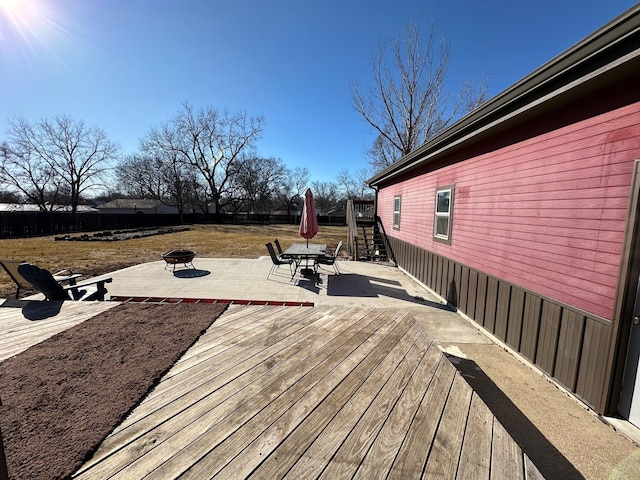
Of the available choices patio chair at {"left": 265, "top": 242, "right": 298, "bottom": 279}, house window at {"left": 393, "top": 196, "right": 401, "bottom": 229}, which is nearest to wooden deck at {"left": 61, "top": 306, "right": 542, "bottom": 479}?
patio chair at {"left": 265, "top": 242, "right": 298, "bottom": 279}

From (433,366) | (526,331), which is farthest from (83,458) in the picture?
(526,331)

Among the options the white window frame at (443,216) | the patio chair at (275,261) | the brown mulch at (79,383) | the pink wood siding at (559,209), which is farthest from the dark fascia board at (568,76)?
the patio chair at (275,261)

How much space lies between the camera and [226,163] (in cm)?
3997

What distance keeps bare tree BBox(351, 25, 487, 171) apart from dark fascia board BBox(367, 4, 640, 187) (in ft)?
39.9

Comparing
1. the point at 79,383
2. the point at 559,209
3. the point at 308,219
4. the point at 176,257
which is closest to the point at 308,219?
the point at 308,219

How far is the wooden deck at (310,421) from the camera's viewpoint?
1.35m

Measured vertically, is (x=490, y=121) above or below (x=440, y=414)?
above

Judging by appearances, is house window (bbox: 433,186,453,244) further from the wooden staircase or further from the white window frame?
the wooden staircase

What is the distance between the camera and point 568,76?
2.66 meters

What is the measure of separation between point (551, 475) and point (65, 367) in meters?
3.77

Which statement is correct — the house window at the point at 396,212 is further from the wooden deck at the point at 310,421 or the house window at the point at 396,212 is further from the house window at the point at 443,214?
the wooden deck at the point at 310,421

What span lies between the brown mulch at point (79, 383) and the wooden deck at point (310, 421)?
14 cm

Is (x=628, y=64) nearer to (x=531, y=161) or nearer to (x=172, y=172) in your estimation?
(x=531, y=161)

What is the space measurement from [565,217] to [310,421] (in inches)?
132
